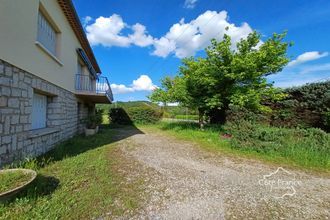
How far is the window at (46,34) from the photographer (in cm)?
608

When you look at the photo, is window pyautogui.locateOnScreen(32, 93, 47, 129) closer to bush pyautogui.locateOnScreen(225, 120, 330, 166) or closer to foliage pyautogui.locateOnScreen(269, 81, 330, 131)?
bush pyautogui.locateOnScreen(225, 120, 330, 166)

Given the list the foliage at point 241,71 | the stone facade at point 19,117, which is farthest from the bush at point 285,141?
the stone facade at point 19,117

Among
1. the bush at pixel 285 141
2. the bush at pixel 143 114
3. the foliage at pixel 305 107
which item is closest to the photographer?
the bush at pixel 285 141

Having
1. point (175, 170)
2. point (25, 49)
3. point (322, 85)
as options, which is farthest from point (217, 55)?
point (25, 49)

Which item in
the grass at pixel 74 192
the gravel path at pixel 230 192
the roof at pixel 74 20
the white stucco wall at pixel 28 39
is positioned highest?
the roof at pixel 74 20

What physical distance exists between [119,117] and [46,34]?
48.2 ft

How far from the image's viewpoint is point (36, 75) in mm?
5305

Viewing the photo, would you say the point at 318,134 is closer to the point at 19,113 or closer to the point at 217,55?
the point at 217,55

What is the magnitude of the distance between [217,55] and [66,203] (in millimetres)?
9833

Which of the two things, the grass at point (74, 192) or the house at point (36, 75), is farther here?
the house at point (36, 75)

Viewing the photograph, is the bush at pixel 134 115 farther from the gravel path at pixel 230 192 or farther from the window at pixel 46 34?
the gravel path at pixel 230 192

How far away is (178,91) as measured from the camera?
12203 millimetres

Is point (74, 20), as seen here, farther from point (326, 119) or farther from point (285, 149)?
point (326, 119)

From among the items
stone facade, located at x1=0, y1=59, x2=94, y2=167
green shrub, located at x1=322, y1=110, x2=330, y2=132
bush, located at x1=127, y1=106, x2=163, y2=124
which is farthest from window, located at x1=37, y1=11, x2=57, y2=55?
bush, located at x1=127, y1=106, x2=163, y2=124
